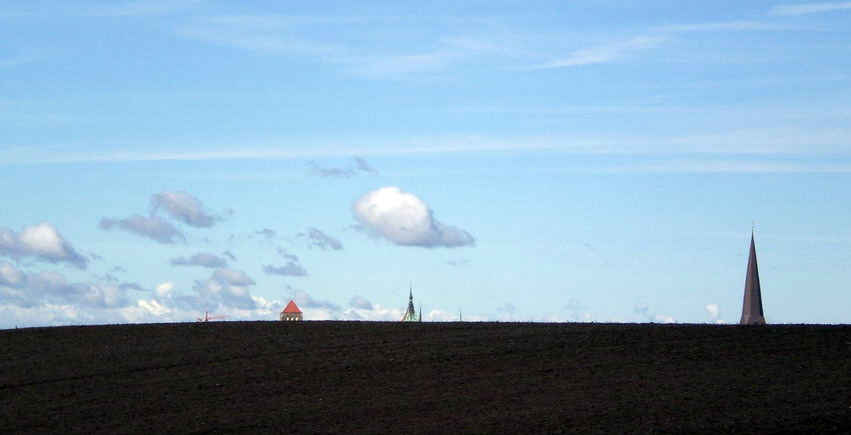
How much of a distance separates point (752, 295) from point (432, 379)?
67369mm

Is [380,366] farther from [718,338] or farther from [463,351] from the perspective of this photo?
[718,338]

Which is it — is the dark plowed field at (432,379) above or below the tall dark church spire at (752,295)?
below

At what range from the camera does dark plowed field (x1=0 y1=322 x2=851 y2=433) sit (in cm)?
2588

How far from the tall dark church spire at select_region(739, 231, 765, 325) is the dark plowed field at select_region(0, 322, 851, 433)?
57137mm

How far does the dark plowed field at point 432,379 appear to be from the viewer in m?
25.9

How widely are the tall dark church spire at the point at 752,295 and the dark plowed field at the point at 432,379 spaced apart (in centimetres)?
5714

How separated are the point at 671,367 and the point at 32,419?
15651 millimetres

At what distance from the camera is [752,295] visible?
92875 mm

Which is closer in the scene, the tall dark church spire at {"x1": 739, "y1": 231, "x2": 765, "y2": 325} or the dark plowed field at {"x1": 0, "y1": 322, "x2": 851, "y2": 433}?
the dark plowed field at {"x1": 0, "y1": 322, "x2": 851, "y2": 433}

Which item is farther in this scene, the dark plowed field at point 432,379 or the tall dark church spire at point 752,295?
the tall dark church spire at point 752,295

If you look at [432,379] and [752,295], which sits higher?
[752,295]

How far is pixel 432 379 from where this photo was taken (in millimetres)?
30359

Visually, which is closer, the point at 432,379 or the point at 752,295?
the point at 432,379

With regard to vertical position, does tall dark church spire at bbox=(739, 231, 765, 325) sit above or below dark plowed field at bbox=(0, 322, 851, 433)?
above
